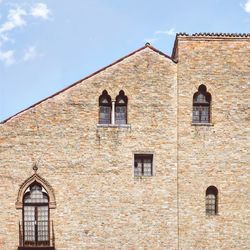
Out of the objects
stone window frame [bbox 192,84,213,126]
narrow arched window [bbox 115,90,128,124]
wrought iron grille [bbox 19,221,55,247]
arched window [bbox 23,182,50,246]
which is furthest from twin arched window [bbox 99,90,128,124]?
wrought iron grille [bbox 19,221,55,247]

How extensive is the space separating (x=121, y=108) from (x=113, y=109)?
0.38 metres

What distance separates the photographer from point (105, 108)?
2380cm

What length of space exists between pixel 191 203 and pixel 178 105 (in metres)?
4.06

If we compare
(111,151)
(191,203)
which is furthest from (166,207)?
(111,151)

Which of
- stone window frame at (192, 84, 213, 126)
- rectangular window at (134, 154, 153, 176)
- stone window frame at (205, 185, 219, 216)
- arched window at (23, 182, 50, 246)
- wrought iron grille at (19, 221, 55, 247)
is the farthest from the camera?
stone window frame at (192, 84, 213, 126)

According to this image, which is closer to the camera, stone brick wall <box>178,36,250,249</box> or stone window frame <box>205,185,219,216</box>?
stone brick wall <box>178,36,250,249</box>

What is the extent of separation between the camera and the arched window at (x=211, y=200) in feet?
76.2

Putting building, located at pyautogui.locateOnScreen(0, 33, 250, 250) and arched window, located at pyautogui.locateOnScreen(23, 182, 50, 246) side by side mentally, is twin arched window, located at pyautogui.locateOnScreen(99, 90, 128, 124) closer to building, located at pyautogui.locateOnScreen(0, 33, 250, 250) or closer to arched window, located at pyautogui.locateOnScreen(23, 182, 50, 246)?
building, located at pyautogui.locateOnScreen(0, 33, 250, 250)

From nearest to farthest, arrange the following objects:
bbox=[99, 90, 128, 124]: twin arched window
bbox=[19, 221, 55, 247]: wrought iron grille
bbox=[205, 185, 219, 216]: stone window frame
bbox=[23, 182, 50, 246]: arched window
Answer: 1. bbox=[19, 221, 55, 247]: wrought iron grille
2. bbox=[23, 182, 50, 246]: arched window
3. bbox=[205, 185, 219, 216]: stone window frame
4. bbox=[99, 90, 128, 124]: twin arched window

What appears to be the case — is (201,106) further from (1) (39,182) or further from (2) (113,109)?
(1) (39,182)

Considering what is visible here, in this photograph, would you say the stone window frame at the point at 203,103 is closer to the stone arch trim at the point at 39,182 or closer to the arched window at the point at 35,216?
the stone arch trim at the point at 39,182

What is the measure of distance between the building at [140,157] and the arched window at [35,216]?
0.04 meters

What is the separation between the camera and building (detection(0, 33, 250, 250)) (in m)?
22.8

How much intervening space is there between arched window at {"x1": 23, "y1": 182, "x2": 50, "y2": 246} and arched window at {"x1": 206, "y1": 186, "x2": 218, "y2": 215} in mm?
6521
